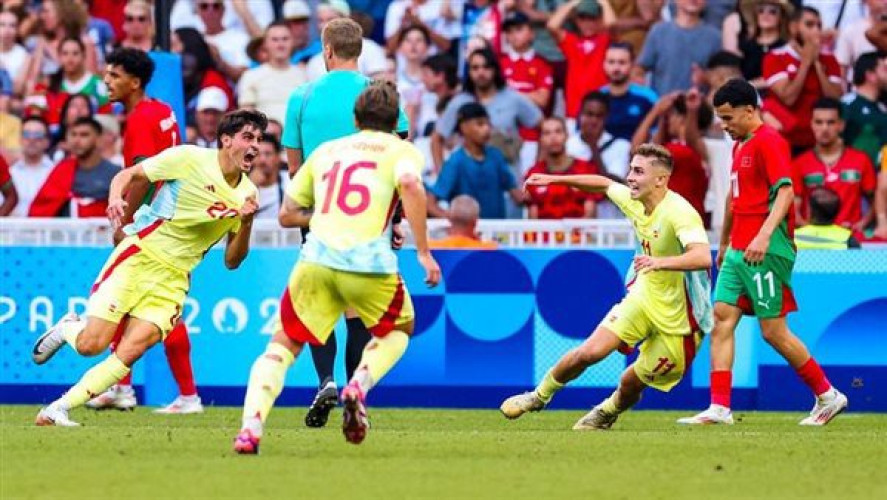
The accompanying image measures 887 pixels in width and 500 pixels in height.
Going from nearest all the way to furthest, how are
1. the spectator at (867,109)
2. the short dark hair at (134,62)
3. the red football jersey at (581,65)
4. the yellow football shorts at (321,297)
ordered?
the yellow football shorts at (321,297) → the short dark hair at (134,62) → the spectator at (867,109) → the red football jersey at (581,65)

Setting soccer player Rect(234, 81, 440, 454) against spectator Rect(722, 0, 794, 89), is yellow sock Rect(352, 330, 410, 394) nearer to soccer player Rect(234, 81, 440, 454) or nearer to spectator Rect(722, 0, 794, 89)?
soccer player Rect(234, 81, 440, 454)

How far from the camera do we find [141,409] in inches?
604

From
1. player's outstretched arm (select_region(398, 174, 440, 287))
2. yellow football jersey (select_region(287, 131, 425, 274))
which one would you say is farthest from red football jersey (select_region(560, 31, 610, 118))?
player's outstretched arm (select_region(398, 174, 440, 287))

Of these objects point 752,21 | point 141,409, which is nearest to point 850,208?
point 752,21

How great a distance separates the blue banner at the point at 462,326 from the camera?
52.5 ft

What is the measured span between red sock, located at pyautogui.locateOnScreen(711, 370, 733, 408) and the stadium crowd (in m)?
4.24

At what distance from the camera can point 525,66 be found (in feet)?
65.7

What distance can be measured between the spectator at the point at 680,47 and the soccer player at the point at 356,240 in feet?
31.9

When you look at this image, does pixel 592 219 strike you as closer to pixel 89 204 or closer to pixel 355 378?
pixel 89 204

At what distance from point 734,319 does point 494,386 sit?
294 cm

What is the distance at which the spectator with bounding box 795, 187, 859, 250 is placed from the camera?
16016 mm

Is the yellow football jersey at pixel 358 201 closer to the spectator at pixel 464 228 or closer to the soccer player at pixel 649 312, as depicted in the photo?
the soccer player at pixel 649 312

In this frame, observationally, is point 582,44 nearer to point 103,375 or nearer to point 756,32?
point 756,32

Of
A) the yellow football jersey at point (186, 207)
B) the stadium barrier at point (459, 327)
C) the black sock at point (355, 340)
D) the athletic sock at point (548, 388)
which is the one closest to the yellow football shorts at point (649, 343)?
the athletic sock at point (548, 388)
